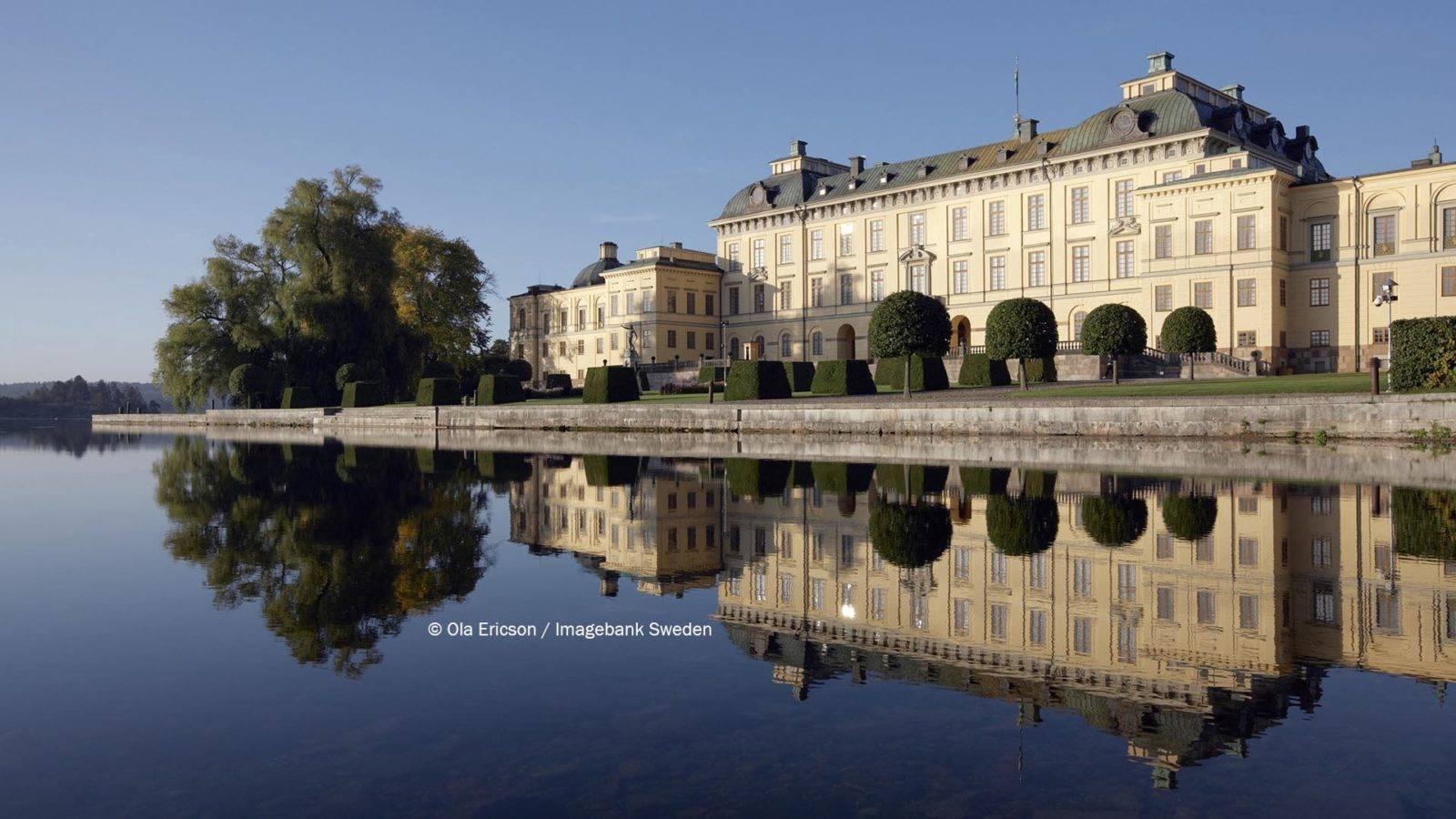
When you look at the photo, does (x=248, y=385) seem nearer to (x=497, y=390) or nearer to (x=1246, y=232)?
(x=497, y=390)

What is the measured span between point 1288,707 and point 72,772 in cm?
540

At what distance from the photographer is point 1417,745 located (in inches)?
170

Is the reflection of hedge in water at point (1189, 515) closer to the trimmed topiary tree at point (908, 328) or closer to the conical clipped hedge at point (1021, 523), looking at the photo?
the conical clipped hedge at point (1021, 523)

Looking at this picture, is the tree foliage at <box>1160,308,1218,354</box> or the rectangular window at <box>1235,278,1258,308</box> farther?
the rectangular window at <box>1235,278,1258,308</box>

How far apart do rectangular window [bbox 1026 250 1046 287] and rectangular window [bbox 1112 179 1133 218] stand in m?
4.55

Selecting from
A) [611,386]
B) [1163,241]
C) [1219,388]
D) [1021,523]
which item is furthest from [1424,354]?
[611,386]

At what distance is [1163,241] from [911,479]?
34.2 metres

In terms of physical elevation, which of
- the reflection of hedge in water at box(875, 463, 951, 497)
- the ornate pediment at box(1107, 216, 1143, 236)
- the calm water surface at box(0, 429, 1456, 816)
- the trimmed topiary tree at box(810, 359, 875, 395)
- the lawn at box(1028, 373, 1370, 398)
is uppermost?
the ornate pediment at box(1107, 216, 1143, 236)

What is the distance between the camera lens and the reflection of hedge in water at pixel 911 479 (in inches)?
582

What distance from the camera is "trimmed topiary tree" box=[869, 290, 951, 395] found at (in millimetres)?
36719

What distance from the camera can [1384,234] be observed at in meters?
41.4

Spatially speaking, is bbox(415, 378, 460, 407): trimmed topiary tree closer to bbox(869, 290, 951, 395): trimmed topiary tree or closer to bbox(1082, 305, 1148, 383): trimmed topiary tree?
bbox(869, 290, 951, 395): trimmed topiary tree

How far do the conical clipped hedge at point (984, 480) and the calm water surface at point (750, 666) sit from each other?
2.80 meters

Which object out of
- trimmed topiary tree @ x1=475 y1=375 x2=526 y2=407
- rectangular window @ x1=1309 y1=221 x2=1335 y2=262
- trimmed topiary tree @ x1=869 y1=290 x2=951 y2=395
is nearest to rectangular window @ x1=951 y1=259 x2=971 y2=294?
rectangular window @ x1=1309 y1=221 x2=1335 y2=262
